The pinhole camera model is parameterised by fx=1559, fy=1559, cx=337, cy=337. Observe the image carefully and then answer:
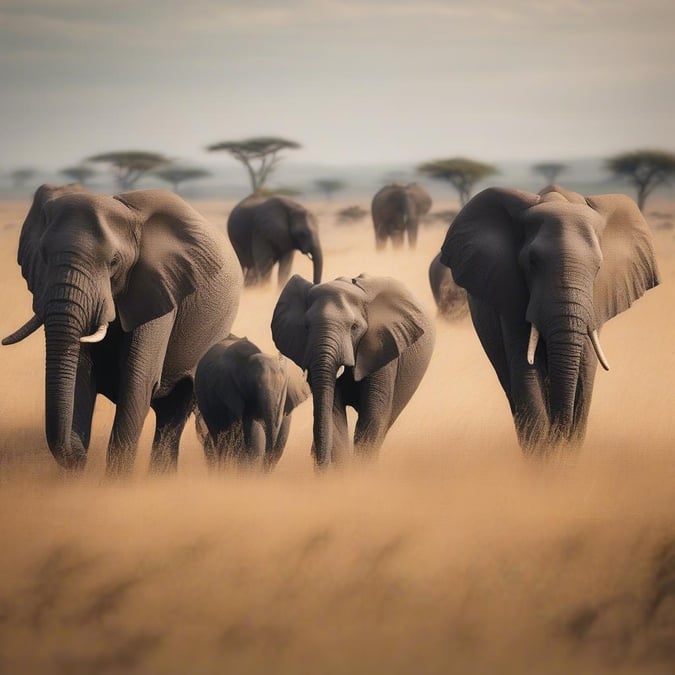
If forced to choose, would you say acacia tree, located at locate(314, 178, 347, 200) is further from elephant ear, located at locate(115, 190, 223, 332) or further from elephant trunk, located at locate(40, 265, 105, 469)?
elephant trunk, located at locate(40, 265, 105, 469)

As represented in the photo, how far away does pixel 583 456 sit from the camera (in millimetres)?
10547

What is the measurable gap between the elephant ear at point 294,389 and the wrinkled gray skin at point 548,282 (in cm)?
137

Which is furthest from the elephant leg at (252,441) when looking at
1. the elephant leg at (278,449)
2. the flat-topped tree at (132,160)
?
the flat-topped tree at (132,160)

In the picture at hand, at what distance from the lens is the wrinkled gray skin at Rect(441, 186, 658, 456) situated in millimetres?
9352

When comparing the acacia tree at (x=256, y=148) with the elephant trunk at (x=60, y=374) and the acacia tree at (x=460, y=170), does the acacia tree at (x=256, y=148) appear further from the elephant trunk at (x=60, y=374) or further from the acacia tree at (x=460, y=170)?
the elephant trunk at (x=60, y=374)

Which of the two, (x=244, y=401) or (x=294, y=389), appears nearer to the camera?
(x=244, y=401)

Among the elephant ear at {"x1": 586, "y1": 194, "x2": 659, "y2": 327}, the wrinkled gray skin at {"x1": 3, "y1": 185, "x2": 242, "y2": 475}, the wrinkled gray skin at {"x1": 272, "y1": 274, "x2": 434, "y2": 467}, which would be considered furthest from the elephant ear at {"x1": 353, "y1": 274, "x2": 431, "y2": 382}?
the elephant ear at {"x1": 586, "y1": 194, "x2": 659, "y2": 327}

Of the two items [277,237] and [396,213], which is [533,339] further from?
[396,213]

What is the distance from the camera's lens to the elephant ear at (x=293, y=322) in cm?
995

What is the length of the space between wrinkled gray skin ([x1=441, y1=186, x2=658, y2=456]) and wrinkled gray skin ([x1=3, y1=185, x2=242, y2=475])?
1720mm

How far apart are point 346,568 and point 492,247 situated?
2.61 m

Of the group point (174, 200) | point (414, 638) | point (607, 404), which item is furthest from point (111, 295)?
point (607, 404)

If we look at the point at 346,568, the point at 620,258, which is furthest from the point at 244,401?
the point at 620,258

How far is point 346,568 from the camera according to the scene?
8.40 metres
